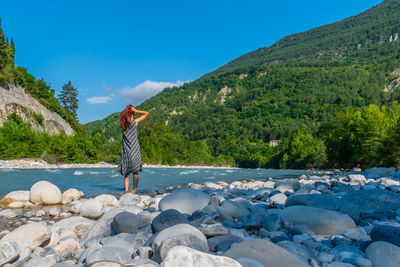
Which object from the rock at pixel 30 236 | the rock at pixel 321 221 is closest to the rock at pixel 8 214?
the rock at pixel 30 236

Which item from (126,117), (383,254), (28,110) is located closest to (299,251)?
(383,254)

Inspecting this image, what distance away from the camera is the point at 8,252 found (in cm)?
241

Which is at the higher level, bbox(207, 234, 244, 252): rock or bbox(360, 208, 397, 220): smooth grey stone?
bbox(207, 234, 244, 252): rock

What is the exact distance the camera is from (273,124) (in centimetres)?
9512

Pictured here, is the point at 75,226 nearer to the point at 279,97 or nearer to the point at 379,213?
the point at 379,213

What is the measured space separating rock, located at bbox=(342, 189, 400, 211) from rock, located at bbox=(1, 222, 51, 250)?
13.8ft

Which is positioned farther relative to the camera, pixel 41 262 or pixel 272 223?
pixel 272 223

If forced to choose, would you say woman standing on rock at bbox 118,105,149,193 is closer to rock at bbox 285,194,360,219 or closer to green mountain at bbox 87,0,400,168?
rock at bbox 285,194,360,219

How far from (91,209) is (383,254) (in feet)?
13.9

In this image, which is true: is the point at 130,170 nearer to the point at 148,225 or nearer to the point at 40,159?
the point at 148,225

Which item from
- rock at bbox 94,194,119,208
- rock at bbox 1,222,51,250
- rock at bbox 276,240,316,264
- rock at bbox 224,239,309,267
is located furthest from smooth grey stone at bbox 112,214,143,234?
rock at bbox 94,194,119,208

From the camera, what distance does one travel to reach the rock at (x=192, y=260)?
1.62 metres

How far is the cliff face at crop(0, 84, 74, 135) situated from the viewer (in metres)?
30.5

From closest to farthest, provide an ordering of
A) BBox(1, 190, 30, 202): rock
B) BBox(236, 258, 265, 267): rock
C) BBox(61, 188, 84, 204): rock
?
1. BBox(236, 258, 265, 267): rock
2. BBox(1, 190, 30, 202): rock
3. BBox(61, 188, 84, 204): rock
